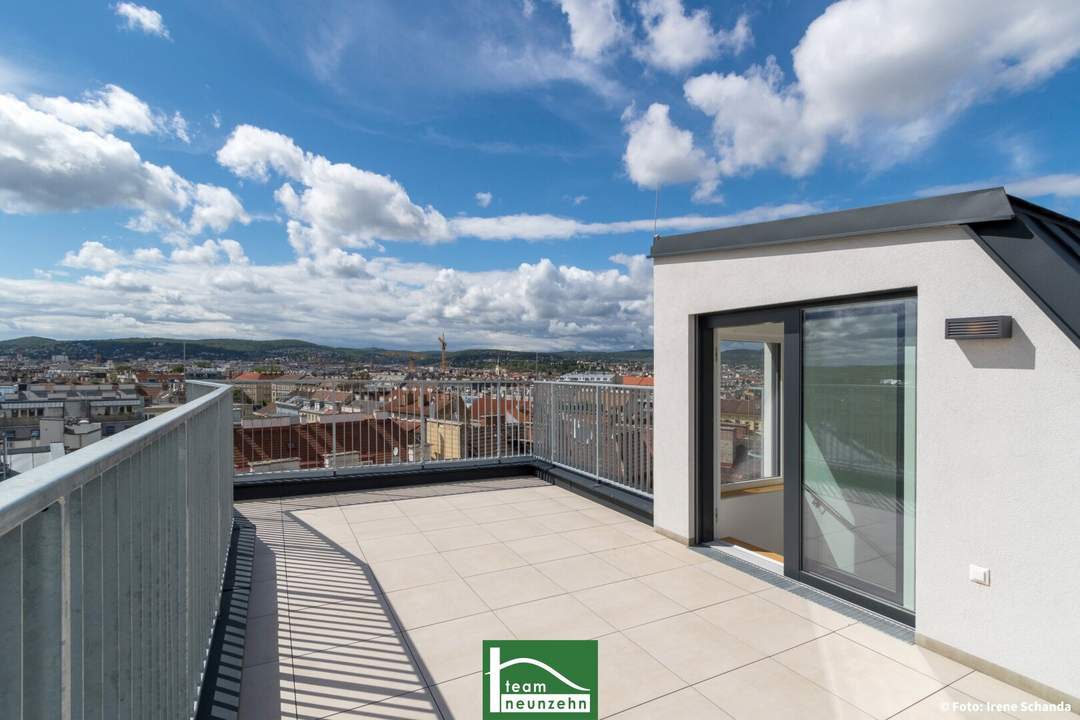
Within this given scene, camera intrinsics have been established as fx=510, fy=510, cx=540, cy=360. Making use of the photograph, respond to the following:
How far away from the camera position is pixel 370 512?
556 cm

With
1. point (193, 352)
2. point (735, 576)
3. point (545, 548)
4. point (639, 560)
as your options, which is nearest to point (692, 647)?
point (735, 576)

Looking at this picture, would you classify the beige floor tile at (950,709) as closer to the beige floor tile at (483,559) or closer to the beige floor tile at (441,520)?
the beige floor tile at (483,559)

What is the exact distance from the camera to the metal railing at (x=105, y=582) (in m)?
0.76

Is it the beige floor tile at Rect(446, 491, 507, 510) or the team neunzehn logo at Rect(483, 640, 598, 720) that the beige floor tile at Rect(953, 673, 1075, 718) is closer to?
the team neunzehn logo at Rect(483, 640, 598, 720)

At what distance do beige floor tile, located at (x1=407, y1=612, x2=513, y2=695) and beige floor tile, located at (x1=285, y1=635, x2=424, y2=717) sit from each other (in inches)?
3.1

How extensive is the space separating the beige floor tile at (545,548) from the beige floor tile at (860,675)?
1.89 metres

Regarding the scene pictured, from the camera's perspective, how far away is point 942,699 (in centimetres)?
242

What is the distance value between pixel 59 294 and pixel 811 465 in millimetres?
28886

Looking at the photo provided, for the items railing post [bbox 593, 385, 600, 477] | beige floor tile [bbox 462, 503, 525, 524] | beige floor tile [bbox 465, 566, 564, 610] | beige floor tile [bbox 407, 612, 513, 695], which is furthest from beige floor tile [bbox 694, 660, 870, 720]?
railing post [bbox 593, 385, 600, 477]

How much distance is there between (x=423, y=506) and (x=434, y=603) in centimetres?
246

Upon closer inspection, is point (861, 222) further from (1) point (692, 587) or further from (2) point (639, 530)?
(2) point (639, 530)

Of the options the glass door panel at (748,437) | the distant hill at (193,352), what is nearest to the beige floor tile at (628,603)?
the glass door panel at (748,437)

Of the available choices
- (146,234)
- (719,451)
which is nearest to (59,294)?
(146,234)

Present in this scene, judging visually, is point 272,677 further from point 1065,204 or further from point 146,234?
point 146,234
